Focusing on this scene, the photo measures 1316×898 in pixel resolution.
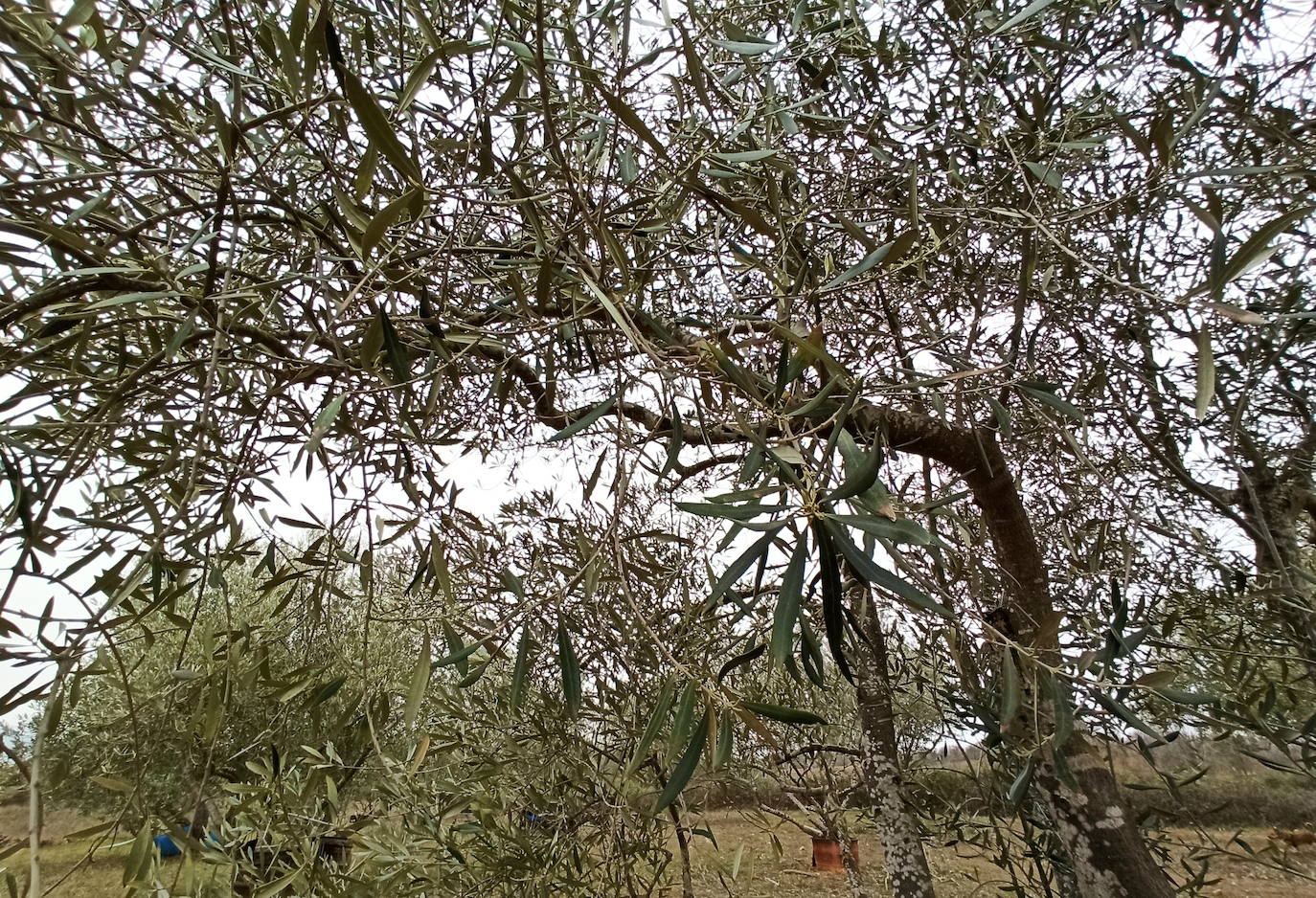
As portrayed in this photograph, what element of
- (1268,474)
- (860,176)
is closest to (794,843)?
(1268,474)

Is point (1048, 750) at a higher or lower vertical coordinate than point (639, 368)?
lower

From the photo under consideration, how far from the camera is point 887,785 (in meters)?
2.70

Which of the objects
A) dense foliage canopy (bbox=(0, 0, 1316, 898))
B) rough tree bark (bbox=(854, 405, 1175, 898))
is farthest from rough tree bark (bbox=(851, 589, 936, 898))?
rough tree bark (bbox=(854, 405, 1175, 898))

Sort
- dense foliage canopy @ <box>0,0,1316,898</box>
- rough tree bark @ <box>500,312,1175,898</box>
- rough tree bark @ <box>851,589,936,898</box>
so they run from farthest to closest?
rough tree bark @ <box>851,589,936,898</box> → rough tree bark @ <box>500,312,1175,898</box> → dense foliage canopy @ <box>0,0,1316,898</box>

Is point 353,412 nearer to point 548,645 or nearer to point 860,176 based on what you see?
point 548,645

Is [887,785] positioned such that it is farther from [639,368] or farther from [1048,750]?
[639,368]

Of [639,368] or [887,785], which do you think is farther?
[887,785]

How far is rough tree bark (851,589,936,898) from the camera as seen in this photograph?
262cm

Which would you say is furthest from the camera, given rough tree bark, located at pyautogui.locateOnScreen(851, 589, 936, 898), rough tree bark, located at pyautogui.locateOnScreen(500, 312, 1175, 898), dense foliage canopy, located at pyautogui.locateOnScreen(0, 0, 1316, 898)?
rough tree bark, located at pyautogui.locateOnScreen(851, 589, 936, 898)

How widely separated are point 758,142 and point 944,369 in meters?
1.01

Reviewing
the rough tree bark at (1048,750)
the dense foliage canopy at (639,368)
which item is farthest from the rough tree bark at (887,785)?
the rough tree bark at (1048,750)

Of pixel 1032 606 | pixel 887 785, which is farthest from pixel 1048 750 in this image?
pixel 887 785

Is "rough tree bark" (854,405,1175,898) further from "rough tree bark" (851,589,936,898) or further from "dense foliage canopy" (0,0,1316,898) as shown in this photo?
"rough tree bark" (851,589,936,898)

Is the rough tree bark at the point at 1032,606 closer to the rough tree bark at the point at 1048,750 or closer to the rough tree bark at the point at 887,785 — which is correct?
the rough tree bark at the point at 1048,750
